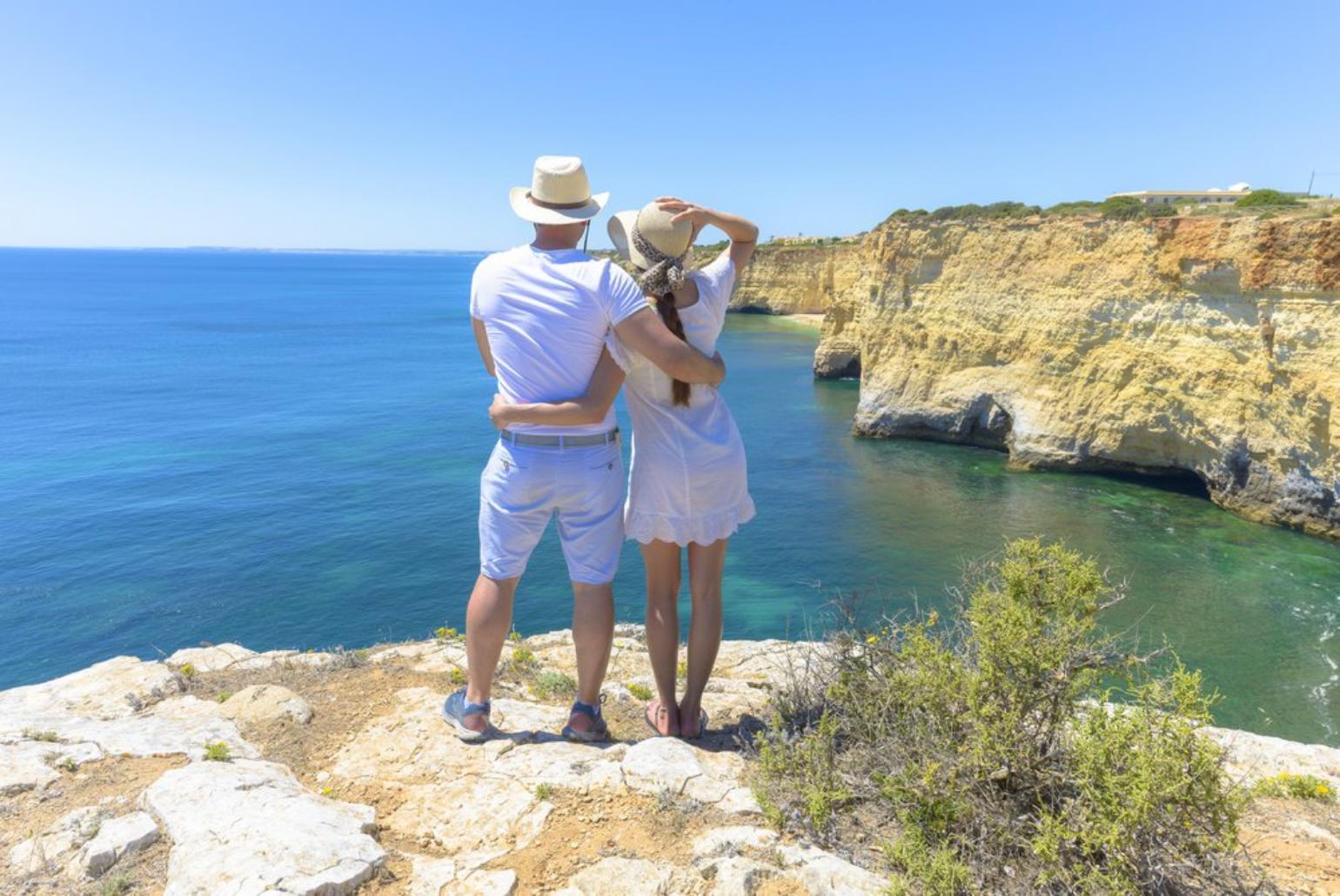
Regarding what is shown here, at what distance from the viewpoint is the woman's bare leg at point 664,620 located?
3.61m

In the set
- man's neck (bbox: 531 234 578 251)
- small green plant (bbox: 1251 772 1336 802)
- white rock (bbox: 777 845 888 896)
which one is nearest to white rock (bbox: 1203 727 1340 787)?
small green plant (bbox: 1251 772 1336 802)

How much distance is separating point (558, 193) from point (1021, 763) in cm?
287

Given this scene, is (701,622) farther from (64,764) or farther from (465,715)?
(64,764)

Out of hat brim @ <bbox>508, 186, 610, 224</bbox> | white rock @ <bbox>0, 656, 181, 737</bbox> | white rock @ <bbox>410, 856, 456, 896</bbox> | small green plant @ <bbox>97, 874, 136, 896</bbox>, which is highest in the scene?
hat brim @ <bbox>508, 186, 610, 224</bbox>

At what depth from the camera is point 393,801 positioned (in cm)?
323

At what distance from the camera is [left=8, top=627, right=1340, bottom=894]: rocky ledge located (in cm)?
263

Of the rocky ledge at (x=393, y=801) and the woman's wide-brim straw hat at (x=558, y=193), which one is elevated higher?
the woman's wide-brim straw hat at (x=558, y=193)

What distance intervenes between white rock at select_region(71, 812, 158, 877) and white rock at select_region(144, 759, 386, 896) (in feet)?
0.20

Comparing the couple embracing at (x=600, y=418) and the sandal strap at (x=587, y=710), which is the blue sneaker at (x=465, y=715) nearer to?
the couple embracing at (x=600, y=418)

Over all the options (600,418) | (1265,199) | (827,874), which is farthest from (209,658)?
(1265,199)

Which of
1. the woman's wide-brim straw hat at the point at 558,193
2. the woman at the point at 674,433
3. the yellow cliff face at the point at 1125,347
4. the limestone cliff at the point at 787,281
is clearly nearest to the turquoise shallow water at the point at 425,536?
the yellow cliff face at the point at 1125,347

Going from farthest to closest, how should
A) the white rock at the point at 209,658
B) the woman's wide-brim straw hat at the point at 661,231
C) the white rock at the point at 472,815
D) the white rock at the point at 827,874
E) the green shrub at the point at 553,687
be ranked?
the white rock at the point at 209,658, the green shrub at the point at 553,687, the woman's wide-brim straw hat at the point at 661,231, the white rock at the point at 472,815, the white rock at the point at 827,874

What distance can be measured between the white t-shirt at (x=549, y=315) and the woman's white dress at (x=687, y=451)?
23cm

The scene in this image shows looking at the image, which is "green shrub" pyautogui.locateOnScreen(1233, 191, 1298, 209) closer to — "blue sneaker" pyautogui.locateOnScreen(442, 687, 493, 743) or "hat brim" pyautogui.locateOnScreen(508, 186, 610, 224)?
"hat brim" pyautogui.locateOnScreen(508, 186, 610, 224)
